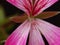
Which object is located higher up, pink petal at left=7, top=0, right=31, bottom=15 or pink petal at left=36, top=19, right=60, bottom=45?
pink petal at left=7, top=0, right=31, bottom=15

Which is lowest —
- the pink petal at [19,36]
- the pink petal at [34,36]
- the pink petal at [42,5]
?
the pink petal at [34,36]

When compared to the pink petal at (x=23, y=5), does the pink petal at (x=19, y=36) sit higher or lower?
lower

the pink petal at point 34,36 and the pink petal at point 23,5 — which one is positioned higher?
the pink petal at point 23,5
